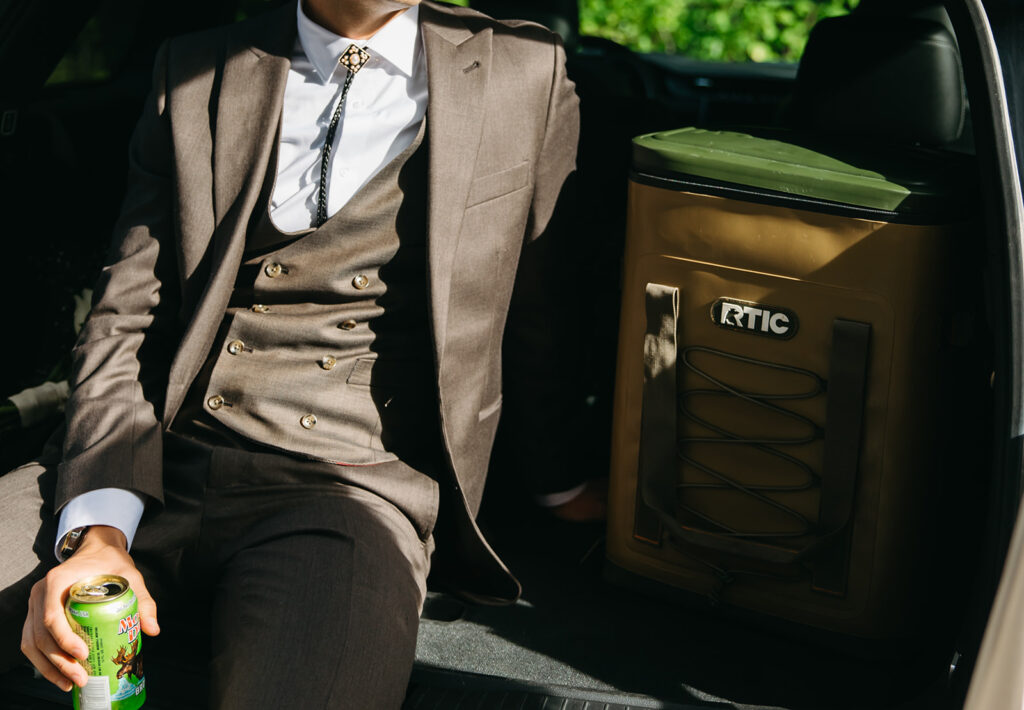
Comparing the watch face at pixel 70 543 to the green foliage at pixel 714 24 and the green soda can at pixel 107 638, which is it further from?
the green foliage at pixel 714 24

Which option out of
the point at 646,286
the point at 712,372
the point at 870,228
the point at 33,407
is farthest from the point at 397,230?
the point at 33,407

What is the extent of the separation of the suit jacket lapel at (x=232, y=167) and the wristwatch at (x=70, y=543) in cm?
24

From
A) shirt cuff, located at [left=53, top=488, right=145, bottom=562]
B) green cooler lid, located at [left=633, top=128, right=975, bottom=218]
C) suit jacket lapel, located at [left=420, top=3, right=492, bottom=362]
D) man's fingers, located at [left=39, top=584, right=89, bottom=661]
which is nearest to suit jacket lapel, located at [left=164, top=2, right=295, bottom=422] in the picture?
shirt cuff, located at [left=53, top=488, right=145, bottom=562]

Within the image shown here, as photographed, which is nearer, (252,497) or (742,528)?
(252,497)

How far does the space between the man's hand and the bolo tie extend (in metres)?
0.62

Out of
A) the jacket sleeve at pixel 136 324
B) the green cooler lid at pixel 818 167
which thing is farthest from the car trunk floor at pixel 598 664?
the green cooler lid at pixel 818 167

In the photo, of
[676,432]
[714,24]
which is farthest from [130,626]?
[714,24]

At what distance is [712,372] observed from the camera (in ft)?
5.65

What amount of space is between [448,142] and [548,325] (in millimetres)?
416

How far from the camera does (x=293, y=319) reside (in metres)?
1.69

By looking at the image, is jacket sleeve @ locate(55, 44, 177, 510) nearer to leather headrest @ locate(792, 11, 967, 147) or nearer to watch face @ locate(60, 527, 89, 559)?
watch face @ locate(60, 527, 89, 559)

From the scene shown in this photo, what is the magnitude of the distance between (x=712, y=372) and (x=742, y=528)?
293 millimetres

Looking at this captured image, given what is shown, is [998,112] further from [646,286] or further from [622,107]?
[622,107]

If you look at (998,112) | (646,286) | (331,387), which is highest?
(998,112)
